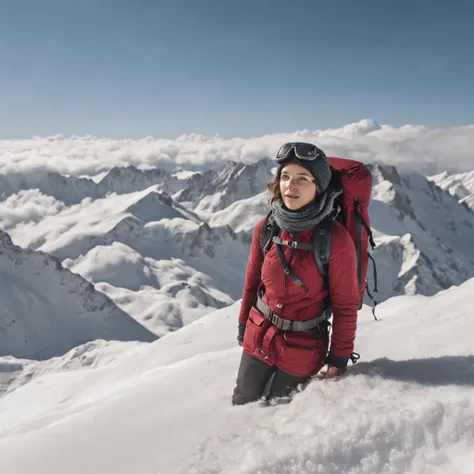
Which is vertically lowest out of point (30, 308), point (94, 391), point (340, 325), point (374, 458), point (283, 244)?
point (30, 308)

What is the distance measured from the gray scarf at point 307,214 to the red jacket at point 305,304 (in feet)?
0.74

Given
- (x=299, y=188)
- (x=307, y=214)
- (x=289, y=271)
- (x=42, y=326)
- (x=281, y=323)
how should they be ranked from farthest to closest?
1. (x=42, y=326)
2. (x=281, y=323)
3. (x=289, y=271)
4. (x=299, y=188)
5. (x=307, y=214)

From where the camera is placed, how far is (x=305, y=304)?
17.9ft

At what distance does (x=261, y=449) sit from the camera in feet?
13.2

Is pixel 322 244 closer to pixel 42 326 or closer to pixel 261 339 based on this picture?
pixel 261 339

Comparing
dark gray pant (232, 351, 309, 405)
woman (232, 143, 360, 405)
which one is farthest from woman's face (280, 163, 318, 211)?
dark gray pant (232, 351, 309, 405)

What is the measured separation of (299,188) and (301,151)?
0.49 metres

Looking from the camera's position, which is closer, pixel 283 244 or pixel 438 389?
pixel 438 389

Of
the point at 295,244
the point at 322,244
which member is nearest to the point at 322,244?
the point at 322,244

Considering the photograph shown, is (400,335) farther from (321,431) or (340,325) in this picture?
(321,431)

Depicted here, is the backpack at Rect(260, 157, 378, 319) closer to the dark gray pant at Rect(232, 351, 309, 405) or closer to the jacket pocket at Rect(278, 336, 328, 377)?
the jacket pocket at Rect(278, 336, 328, 377)

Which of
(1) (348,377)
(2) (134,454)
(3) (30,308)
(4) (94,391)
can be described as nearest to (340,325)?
(1) (348,377)

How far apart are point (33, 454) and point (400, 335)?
281 inches

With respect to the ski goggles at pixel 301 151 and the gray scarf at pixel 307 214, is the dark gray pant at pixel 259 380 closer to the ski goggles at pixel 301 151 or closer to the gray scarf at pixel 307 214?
the gray scarf at pixel 307 214
